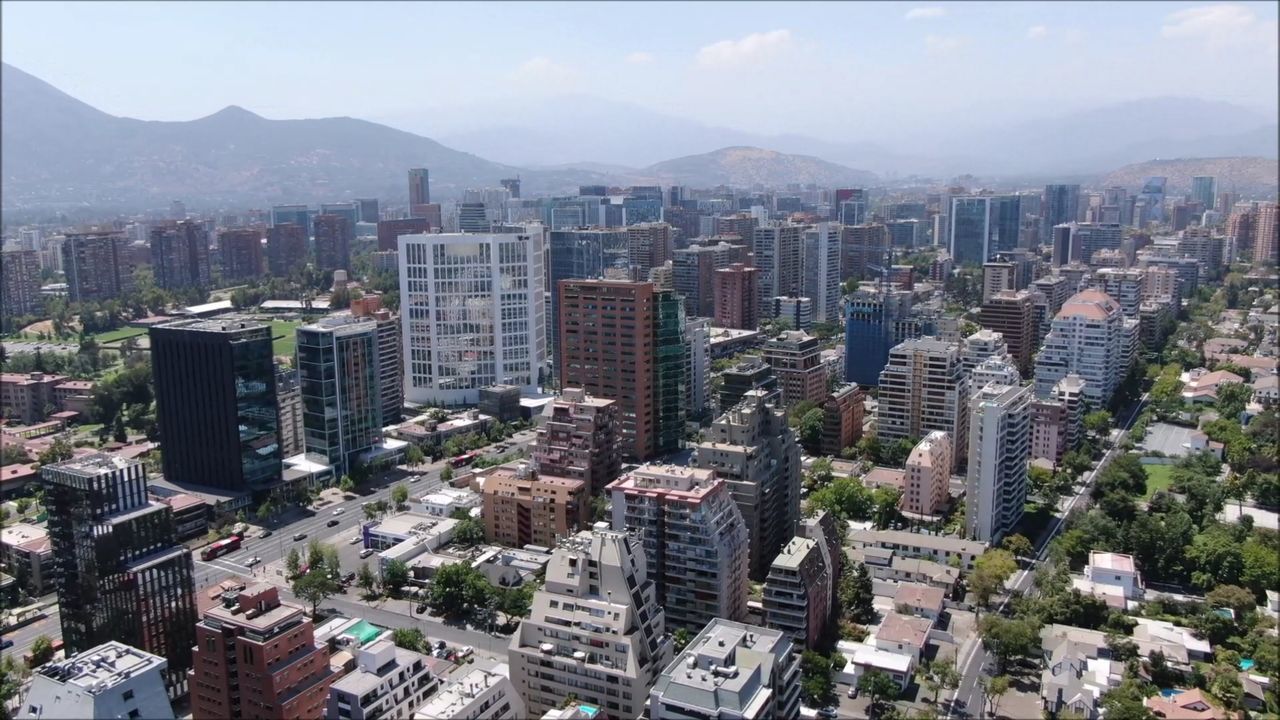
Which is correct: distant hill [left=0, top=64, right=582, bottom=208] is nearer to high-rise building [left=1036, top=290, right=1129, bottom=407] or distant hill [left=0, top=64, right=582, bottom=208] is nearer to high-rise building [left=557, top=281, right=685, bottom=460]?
high-rise building [left=557, top=281, right=685, bottom=460]

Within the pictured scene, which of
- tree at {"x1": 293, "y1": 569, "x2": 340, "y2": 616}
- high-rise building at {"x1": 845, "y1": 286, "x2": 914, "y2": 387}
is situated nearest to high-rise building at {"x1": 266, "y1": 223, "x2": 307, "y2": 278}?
high-rise building at {"x1": 845, "y1": 286, "x2": 914, "y2": 387}

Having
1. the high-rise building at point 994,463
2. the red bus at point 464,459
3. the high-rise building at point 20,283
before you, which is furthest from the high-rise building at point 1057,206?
the high-rise building at point 20,283

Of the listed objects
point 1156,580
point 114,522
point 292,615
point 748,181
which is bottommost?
point 1156,580

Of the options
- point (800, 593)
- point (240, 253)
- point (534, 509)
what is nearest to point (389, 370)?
point (534, 509)

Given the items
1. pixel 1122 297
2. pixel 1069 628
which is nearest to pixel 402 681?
pixel 1069 628

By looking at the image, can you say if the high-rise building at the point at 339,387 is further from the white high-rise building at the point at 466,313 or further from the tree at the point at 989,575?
the tree at the point at 989,575

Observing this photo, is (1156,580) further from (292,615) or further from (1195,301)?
(1195,301)
